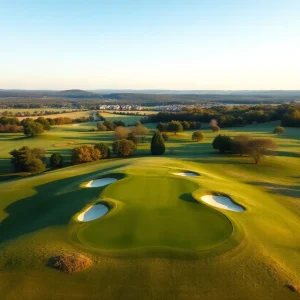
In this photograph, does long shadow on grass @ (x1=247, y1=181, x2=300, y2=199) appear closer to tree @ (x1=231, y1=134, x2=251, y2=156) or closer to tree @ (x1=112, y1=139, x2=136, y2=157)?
tree @ (x1=231, y1=134, x2=251, y2=156)

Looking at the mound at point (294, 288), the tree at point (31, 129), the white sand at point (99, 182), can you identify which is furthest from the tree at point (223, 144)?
the tree at point (31, 129)

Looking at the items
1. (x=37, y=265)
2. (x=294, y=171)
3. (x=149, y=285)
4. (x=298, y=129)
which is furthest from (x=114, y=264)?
(x=298, y=129)

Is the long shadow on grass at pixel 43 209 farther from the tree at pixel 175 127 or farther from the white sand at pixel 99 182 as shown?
the tree at pixel 175 127

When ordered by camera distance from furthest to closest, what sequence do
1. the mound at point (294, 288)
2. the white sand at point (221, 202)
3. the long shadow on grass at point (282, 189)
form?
the long shadow on grass at point (282, 189), the white sand at point (221, 202), the mound at point (294, 288)

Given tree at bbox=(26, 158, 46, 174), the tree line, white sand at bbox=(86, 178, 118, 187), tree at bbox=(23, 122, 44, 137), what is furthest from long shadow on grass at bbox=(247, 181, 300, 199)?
the tree line

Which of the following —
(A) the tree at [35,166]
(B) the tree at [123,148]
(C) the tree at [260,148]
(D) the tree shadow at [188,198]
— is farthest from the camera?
(B) the tree at [123,148]

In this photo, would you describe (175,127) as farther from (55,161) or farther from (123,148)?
(55,161)

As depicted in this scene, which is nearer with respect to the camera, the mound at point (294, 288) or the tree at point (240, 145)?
the mound at point (294, 288)
